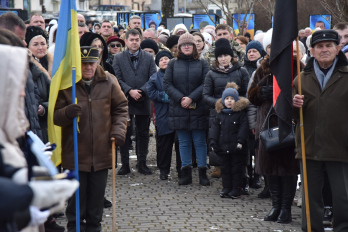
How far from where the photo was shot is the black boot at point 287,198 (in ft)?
20.9

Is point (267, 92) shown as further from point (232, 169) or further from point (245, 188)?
point (245, 188)

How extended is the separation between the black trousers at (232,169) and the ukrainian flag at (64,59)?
2771 mm

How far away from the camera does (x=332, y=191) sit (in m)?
5.37

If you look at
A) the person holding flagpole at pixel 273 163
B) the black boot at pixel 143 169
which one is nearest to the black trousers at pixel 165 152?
the black boot at pixel 143 169

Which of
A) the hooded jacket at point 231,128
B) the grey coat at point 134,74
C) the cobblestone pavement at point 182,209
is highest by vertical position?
the grey coat at point 134,74

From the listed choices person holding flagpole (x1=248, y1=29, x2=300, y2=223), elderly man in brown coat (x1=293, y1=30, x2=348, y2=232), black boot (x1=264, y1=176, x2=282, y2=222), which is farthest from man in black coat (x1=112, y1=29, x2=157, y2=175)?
elderly man in brown coat (x1=293, y1=30, x2=348, y2=232)

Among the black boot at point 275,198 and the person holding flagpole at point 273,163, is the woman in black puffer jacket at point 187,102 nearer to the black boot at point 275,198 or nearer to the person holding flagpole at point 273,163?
the person holding flagpole at point 273,163

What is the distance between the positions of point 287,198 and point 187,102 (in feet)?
7.97

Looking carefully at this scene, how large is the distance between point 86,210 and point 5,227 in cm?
322

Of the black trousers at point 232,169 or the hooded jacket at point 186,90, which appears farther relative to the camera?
the hooded jacket at point 186,90

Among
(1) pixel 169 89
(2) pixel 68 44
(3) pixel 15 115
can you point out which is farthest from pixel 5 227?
(1) pixel 169 89

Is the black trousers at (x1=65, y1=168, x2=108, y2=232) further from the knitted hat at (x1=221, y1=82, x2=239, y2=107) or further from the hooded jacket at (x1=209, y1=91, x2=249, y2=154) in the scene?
the knitted hat at (x1=221, y1=82, x2=239, y2=107)

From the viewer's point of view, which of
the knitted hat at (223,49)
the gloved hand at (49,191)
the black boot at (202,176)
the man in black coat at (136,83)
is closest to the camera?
the gloved hand at (49,191)

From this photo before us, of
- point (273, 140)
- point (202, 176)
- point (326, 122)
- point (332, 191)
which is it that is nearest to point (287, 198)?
point (273, 140)
